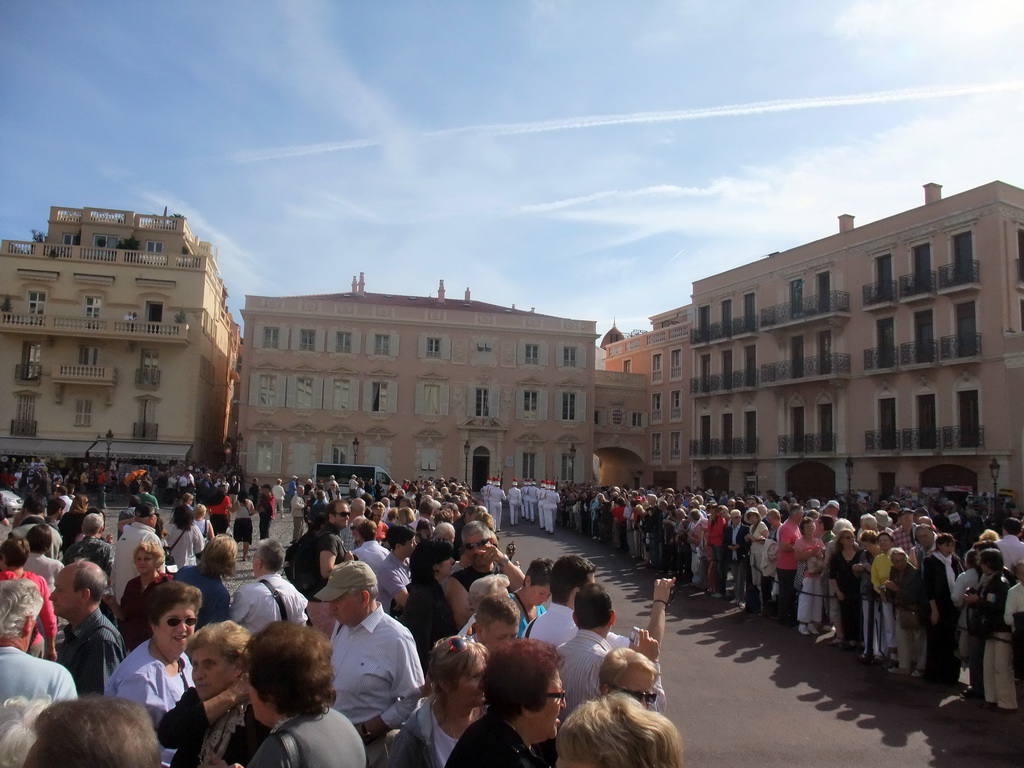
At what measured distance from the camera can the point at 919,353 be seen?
32.1 m

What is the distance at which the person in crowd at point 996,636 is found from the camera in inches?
326

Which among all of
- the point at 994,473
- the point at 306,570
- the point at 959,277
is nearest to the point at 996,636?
the point at 306,570

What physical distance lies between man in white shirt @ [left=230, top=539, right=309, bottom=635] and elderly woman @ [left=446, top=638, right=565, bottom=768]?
268 centimetres

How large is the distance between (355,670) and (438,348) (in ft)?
145

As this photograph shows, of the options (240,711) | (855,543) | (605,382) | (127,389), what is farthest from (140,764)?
(605,382)

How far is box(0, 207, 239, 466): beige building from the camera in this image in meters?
39.8

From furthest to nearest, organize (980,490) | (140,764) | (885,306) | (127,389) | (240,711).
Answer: (127,389) → (885,306) → (980,490) → (240,711) → (140,764)

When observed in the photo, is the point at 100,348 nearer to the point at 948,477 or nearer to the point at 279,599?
the point at 948,477

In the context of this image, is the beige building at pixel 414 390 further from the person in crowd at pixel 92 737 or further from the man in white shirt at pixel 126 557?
the person in crowd at pixel 92 737

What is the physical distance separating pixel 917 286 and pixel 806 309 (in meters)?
5.54

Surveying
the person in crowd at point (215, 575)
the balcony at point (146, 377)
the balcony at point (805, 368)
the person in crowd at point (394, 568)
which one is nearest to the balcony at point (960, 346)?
the balcony at point (805, 368)

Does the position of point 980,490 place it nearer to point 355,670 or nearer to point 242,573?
point 242,573

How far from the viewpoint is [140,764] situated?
207cm

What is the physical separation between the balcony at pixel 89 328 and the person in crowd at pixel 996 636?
3935 cm
